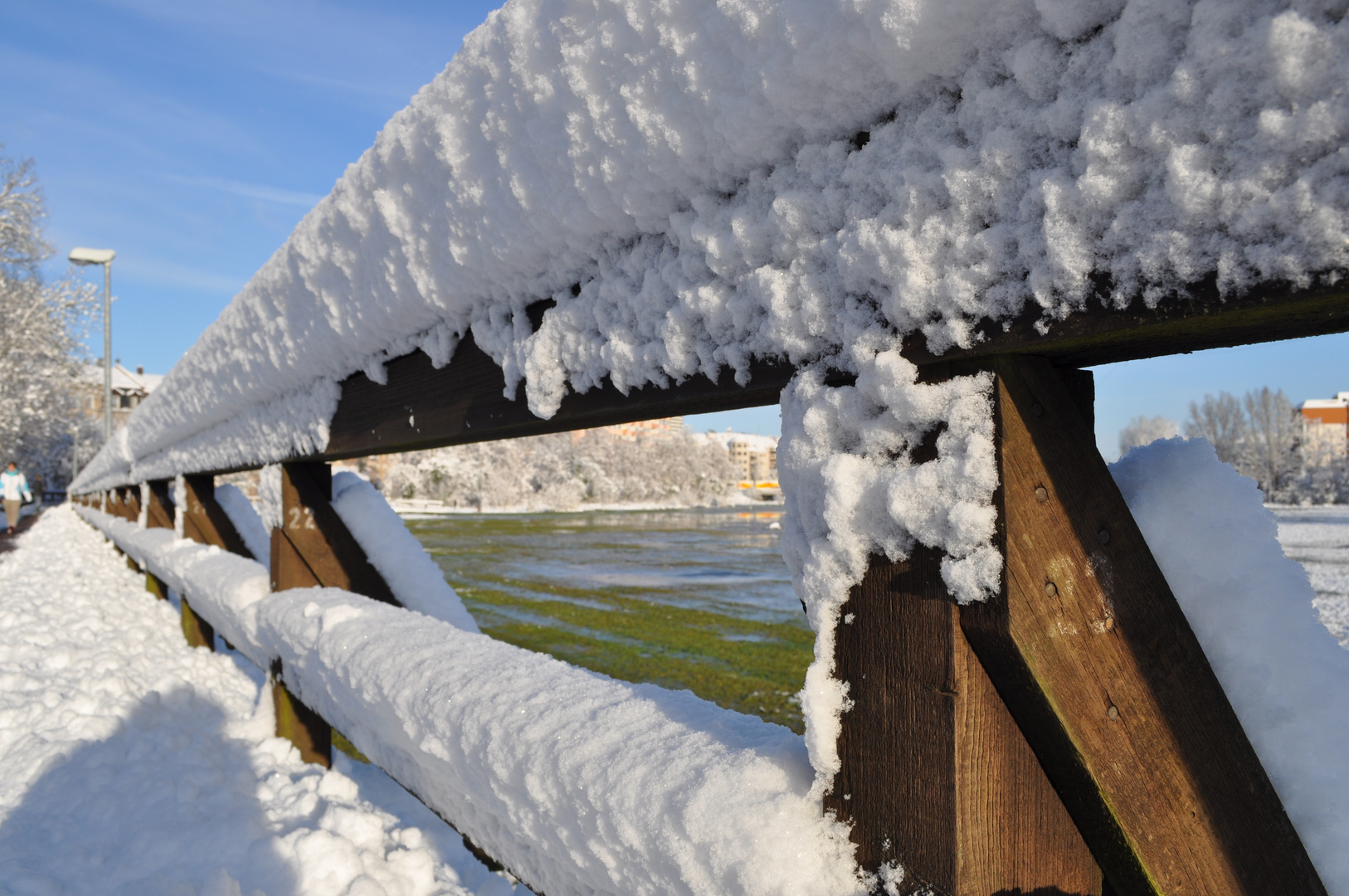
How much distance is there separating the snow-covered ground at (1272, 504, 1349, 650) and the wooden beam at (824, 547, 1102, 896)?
66 centimetres

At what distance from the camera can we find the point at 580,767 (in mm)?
1041

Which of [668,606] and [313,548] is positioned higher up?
[313,548]

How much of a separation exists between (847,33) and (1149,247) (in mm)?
323

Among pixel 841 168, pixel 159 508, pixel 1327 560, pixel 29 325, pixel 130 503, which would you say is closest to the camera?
pixel 841 168

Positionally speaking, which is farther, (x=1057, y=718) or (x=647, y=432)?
(x=647, y=432)

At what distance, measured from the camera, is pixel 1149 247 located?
559mm

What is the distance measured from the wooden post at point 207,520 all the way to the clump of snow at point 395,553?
252 centimetres

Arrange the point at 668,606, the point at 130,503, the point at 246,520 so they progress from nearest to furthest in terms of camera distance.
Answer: the point at 246,520
the point at 668,606
the point at 130,503

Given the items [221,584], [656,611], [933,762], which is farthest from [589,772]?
[656,611]

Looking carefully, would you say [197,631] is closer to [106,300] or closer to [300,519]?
[300,519]

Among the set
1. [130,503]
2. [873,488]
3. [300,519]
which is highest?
[873,488]

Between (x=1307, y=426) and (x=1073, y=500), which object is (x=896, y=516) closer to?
(x=1073, y=500)

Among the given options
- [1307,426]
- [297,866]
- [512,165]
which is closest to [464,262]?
[512,165]

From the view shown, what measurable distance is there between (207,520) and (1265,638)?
19.8ft
